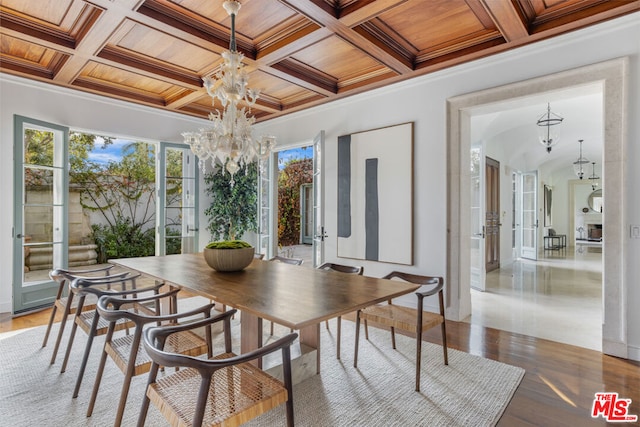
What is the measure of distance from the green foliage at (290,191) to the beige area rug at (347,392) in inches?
290

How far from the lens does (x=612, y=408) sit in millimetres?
1987

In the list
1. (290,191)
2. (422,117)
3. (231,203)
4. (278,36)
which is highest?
(278,36)

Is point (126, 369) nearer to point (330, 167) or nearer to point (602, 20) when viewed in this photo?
point (330, 167)

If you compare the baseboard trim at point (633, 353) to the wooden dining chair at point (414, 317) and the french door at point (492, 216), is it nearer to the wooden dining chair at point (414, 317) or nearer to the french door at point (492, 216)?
the wooden dining chair at point (414, 317)

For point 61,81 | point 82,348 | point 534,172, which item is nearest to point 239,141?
point 82,348

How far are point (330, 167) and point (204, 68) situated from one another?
6.64ft

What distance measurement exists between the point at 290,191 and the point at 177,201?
501 cm

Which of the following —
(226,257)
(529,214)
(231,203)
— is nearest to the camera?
(226,257)

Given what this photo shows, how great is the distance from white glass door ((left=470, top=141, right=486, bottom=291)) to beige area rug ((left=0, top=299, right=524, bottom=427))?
2604mm

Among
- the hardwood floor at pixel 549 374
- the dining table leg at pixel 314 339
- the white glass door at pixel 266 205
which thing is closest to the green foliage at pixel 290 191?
the white glass door at pixel 266 205

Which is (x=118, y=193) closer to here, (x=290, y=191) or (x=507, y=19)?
(x=290, y=191)

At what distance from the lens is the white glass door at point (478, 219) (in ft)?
16.4

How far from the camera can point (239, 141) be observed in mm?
2631

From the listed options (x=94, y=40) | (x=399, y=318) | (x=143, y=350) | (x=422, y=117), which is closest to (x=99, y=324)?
(x=143, y=350)
